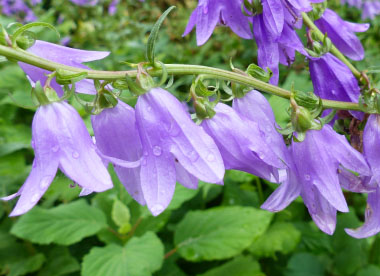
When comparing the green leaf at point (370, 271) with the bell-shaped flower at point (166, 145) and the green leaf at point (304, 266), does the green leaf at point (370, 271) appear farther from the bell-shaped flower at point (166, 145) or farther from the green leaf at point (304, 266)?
the bell-shaped flower at point (166, 145)

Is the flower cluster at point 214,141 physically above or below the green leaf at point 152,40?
below

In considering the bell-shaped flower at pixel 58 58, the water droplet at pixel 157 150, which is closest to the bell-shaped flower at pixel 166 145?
the water droplet at pixel 157 150

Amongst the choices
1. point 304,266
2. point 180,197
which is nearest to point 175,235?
point 180,197

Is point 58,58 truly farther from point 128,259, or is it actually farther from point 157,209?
point 128,259

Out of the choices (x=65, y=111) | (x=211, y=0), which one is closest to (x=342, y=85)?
(x=211, y=0)

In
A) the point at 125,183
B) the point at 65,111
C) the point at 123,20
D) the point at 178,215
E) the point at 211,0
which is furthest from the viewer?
the point at 123,20

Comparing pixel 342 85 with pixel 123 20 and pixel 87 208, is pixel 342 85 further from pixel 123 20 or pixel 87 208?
pixel 123 20
